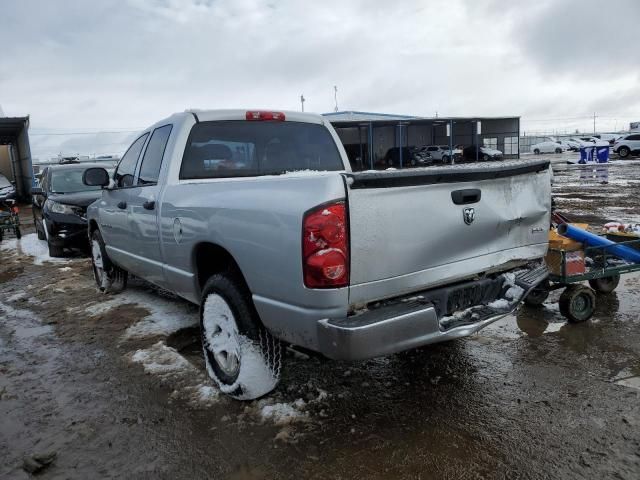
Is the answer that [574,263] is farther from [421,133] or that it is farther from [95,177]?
[421,133]

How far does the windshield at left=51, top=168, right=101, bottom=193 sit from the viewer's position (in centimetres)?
991

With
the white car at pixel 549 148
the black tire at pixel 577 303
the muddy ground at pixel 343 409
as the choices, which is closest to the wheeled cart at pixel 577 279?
the black tire at pixel 577 303

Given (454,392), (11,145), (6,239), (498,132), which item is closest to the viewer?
(454,392)

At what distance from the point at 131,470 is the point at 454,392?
6.69 feet

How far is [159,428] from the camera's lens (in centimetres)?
317

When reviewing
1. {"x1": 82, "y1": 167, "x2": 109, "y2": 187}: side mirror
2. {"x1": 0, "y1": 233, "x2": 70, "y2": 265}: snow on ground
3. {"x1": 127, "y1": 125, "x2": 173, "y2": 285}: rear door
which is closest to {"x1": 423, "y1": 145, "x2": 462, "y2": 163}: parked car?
{"x1": 0, "y1": 233, "x2": 70, "y2": 265}: snow on ground

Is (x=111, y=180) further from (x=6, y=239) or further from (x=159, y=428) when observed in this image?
(x=6, y=239)

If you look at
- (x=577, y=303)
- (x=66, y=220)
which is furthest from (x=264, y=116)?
(x=66, y=220)

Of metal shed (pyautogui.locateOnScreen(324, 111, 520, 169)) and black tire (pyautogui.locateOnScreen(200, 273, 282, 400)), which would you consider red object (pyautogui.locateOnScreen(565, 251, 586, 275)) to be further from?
metal shed (pyautogui.locateOnScreen(324, 111, 520, 169))

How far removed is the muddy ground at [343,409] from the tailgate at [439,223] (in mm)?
855

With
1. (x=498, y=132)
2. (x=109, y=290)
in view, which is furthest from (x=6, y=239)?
(x=498, y=132)

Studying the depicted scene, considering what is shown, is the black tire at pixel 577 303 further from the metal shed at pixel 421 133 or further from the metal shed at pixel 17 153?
Result: the metal shed at pixel 421 133

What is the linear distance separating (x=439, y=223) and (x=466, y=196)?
0.86 feet

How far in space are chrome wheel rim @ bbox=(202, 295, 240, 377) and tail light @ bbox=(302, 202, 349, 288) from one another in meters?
0.94
